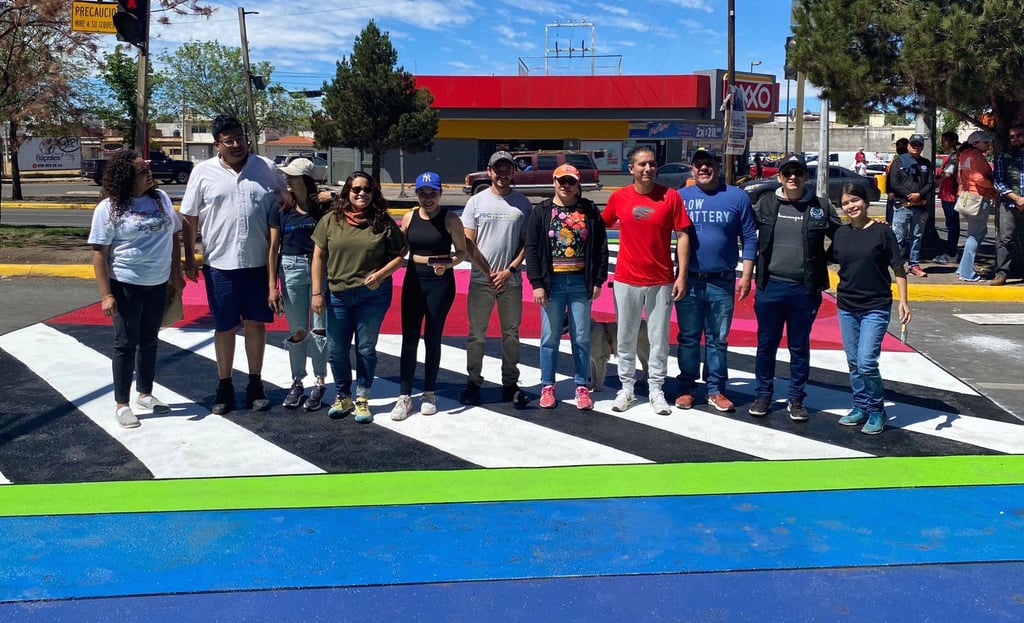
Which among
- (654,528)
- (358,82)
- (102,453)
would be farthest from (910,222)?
(358,82)

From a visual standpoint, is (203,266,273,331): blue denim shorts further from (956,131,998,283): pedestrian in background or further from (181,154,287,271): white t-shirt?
(956,131,998,283): pedestrian in background

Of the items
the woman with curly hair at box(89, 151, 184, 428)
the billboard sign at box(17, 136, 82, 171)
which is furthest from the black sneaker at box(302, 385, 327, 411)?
the billboard sign at box(17, 136, 82, 171)

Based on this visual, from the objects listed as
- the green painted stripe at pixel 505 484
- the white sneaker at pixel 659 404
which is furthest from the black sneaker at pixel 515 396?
the green painted stripe at pixel 505 484

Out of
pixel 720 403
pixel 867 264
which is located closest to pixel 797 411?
pixel 720 403

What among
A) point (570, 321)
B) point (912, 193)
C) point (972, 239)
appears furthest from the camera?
point (912, 193)

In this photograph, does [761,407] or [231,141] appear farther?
[761,407]

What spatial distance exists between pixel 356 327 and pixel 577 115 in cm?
3803

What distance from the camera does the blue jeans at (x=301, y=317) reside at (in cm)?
620

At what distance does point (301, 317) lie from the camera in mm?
6328

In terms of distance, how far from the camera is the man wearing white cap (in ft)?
20.9

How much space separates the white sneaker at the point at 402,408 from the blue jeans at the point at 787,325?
2.37 metres

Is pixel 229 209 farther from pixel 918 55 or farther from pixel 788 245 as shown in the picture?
pixel 918 55

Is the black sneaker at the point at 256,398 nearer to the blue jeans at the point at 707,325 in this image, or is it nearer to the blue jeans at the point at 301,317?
the blue jeans at the point at 301,317

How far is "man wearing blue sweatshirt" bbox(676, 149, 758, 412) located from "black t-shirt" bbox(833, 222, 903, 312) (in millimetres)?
603
